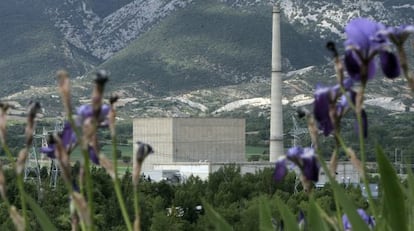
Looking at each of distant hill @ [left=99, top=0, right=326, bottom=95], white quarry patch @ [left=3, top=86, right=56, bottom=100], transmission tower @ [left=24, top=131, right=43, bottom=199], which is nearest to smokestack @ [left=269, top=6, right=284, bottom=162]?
transmission tower @ [left=24, top=131, right=43, bottom=199]

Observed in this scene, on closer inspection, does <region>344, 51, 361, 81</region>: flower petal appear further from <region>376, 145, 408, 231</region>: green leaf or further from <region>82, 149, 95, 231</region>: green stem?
<region>82, 149, 95, 231</region>: green stem

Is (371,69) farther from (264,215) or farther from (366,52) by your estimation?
(264,215)

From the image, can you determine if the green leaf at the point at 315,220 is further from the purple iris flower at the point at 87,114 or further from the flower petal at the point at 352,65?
the purple iris flower at the point at 87,114

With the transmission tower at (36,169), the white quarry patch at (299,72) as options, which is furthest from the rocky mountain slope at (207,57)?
the transmission tower at (36,169)

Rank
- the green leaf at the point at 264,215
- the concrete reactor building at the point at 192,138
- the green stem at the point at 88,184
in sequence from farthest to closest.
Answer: the concrete reactor building at the point at 192,138 < the green leaf at the point at 264,215 < the green stem at the point at 88,184

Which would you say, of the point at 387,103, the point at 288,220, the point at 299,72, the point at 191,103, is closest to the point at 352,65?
the point at 288,220

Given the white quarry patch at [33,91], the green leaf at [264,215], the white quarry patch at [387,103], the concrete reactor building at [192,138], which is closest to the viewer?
the green leaf at [264,215]

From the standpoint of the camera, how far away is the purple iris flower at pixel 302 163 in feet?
4.35

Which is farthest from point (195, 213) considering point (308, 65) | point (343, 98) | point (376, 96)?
point (308, 65)

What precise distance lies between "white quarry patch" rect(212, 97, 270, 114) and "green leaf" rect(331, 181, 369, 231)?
8459 centimetres

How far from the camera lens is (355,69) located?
4.19 feet

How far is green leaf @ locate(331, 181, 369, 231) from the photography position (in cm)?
128

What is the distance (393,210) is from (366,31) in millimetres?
247

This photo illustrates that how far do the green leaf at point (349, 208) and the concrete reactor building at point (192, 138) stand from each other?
4600cm
